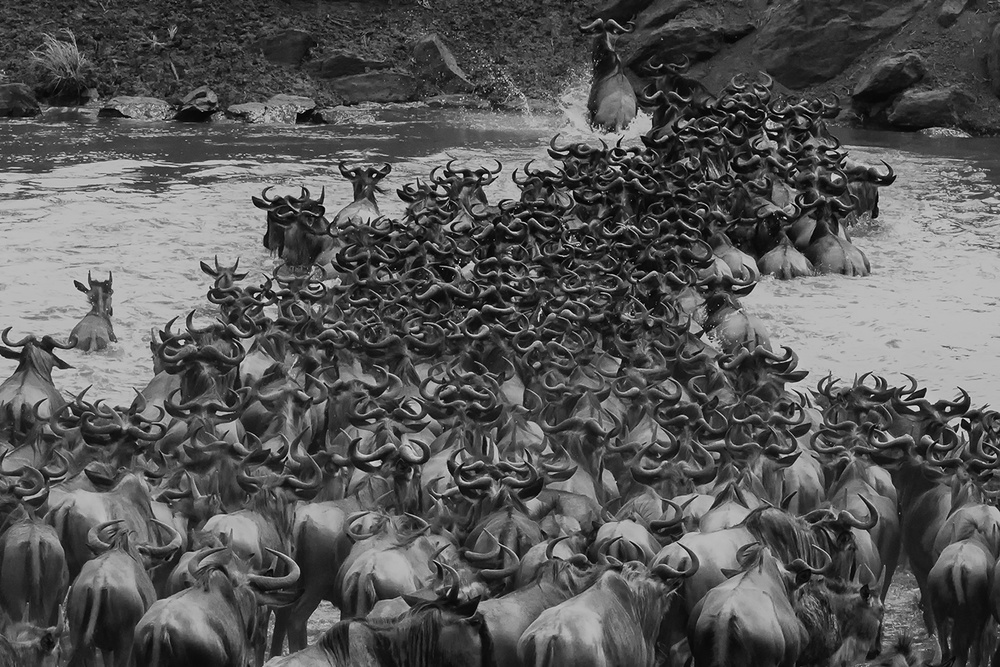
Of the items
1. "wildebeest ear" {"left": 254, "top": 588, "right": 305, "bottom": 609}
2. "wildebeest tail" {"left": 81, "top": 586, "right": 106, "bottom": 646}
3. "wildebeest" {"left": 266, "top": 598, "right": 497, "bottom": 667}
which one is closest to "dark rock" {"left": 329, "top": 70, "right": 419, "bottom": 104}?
"wildebeest ear" {"left": 254, "top": 588, "right": 305, "bottom": 609}

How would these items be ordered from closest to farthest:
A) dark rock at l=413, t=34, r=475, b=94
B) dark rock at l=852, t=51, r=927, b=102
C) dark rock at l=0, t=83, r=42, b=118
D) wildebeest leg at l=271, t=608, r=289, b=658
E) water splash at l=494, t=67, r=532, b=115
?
wildebeest leg at l=271, t=608, r=289, b=658 → dark rock at l=0, t=83, r=42, b=118 → dark rock at l=852, t=51, r=927, b=102 → water splash at l=494, t=67, r=532, b=115 → dark rock at l=413, t=34, r=475, b=94

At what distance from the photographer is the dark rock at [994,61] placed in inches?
1039

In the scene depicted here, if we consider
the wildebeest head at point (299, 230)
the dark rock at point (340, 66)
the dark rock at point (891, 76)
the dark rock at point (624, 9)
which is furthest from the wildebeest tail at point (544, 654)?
the dark rock at point (624, 9)

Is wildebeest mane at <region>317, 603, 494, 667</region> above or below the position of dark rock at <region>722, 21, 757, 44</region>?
below

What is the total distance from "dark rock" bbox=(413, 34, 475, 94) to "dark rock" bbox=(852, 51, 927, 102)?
843cm

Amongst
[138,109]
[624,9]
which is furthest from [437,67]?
[138,109]

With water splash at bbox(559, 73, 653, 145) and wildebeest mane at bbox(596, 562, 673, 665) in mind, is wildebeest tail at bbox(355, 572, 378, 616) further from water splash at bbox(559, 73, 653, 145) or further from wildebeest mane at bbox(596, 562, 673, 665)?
water splash at bbox(559, 73, 653, 145)

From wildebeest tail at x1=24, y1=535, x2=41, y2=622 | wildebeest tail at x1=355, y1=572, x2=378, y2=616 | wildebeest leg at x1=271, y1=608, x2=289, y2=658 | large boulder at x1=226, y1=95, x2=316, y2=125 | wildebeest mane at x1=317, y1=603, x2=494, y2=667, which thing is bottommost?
large boulder at x1=226, y1=95, x2=316, y2=125

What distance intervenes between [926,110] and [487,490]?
21203 millimetres

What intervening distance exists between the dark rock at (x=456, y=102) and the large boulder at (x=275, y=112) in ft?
8.45

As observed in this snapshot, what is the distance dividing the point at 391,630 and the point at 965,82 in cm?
2396

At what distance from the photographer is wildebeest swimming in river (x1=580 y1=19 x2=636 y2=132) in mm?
22281

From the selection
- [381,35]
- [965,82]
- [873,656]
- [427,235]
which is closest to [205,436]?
[873,656]

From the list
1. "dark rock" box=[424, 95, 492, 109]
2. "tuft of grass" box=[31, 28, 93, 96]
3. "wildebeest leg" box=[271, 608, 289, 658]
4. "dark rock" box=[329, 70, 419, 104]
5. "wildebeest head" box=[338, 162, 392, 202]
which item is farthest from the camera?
"dark rock" box=[329, 70, 419, 104]
